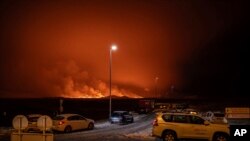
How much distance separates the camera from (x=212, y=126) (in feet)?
78.8

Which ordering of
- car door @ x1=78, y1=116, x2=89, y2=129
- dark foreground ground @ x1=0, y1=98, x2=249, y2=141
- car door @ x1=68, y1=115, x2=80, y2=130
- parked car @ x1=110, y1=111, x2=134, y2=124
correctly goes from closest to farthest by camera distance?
dark foreground ground @ x1=0, y1=98, x2=249, y2=141 < car door @ x1=68, y1=115, x2=80, y2=130 < car door @ x1=78, y1=116, x2=89, y2=129 < parked car @ x1=110, y1=111, x2=134, y2=124

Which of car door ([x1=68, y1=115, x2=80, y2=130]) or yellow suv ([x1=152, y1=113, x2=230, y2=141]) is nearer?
yellow suv ([x1=152, y1=113, x2=230, y2=141])

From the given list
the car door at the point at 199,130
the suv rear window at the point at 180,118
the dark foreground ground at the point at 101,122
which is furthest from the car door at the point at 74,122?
the car door at the point at 199,130

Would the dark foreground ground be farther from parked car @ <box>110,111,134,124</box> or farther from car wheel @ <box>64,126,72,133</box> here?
parked car @ <box>110,111,134,124</box>

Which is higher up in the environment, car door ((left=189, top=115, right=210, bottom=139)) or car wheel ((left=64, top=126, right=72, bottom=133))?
car door ((left=189, top=115, right=210, bottom=139))

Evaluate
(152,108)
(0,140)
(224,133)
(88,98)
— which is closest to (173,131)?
(224,133)

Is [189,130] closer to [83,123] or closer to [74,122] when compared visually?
[74,122]

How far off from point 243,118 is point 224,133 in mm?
17308

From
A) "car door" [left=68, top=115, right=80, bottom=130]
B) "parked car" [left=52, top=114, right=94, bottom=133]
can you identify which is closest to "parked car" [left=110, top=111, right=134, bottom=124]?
"parked car" [left=52, top=114, right=94, bottom=133]

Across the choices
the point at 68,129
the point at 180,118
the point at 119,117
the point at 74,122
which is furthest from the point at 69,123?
the point at 180,118

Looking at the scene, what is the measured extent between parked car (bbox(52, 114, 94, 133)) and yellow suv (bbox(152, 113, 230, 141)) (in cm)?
1150

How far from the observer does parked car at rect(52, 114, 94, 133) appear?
3309 centimetres

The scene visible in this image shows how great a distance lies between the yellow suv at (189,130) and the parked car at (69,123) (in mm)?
11499

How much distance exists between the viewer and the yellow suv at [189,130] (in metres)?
23.9
